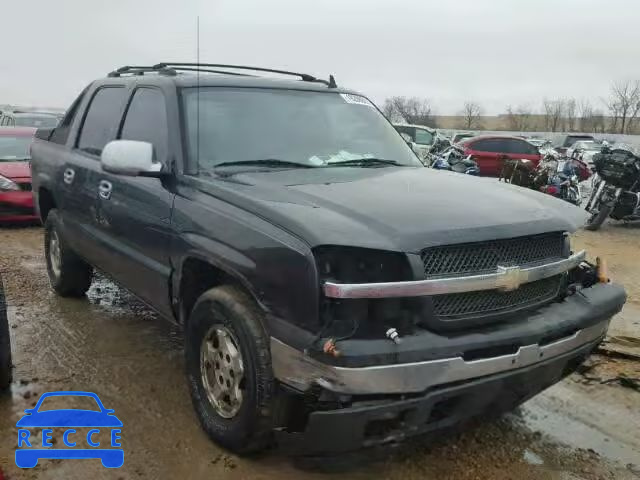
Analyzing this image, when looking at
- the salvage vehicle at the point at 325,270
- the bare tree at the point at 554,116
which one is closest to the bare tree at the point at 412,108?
the bare tree at the point at 554,116

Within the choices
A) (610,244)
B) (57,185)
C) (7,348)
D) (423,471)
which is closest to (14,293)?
(57,185)

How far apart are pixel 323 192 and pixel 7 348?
84.2 inches

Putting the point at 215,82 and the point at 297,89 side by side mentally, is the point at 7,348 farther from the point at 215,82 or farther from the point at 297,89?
the point at 297,89

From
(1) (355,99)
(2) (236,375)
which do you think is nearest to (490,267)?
(2) (236,375)

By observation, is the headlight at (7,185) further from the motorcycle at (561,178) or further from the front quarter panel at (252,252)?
the motorcycle at (561,178)

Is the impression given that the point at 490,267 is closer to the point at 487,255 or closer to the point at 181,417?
the point at 487,255

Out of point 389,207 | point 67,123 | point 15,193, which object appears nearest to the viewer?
point 389,207

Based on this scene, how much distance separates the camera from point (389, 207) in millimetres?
2855

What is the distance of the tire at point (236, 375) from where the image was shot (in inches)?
106

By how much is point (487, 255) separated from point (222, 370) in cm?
135

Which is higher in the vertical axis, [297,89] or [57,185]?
[297,89]

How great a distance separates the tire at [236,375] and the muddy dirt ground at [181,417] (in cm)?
18

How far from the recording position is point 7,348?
3666 millimetres

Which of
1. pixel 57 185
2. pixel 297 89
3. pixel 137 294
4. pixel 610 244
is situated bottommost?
pixel 610 244
